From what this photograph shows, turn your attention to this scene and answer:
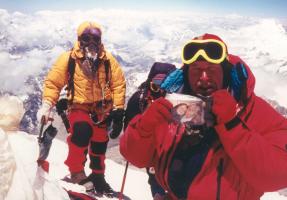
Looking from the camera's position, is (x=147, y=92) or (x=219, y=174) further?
(x=147, y=92)

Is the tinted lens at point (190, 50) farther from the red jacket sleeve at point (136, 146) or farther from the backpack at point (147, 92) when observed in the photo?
the backpack at point (147, 92)

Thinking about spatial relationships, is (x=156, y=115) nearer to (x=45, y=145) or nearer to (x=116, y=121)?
(x=45, y=145)

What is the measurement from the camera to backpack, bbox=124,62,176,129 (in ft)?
16.5

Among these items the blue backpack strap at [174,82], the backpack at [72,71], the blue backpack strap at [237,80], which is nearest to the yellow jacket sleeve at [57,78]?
the backpack at [72,71]

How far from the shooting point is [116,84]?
723 cm

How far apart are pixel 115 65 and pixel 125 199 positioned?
2.65m

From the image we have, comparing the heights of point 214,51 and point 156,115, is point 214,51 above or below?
above

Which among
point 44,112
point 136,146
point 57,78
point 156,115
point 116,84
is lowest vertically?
point 44,112

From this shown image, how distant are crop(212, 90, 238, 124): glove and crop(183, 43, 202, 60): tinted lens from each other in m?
0.54

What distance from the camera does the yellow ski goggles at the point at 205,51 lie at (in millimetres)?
2768

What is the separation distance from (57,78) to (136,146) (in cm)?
427

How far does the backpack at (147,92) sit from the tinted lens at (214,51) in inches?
81.4

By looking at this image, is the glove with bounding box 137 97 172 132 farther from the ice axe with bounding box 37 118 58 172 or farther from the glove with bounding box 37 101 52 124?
the glove with bounding box 37 101 52 124

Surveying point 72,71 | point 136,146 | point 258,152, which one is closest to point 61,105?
point 72,71
